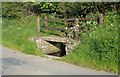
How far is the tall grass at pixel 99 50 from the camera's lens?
345 inches

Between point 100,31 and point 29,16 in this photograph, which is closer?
point 100,31

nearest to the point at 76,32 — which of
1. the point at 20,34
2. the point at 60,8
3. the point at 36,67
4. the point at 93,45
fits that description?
the point at 93,45

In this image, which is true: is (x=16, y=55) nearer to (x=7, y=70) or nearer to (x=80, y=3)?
(x=7, y=70)

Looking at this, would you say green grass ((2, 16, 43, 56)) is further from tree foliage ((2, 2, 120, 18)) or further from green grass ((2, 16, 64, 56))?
tree foliage ((2, 2, 120, 18))

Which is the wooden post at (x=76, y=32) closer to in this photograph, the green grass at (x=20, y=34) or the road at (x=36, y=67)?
the road at (x=36, y=67)

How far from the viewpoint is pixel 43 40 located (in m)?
12.7

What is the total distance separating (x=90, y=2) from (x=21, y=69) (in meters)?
4.85

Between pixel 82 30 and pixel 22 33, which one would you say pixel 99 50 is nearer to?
pixel 82 30

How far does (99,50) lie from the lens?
364 inches

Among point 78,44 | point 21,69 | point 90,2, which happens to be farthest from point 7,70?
point 90,2

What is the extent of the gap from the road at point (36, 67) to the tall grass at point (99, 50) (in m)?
0.34

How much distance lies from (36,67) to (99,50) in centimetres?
206

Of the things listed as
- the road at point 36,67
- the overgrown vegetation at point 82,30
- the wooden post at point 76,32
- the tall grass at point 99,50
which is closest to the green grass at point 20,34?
the overgrown vegetation at point 82,30

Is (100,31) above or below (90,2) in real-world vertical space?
below
